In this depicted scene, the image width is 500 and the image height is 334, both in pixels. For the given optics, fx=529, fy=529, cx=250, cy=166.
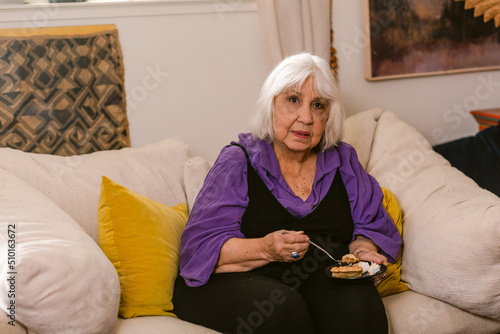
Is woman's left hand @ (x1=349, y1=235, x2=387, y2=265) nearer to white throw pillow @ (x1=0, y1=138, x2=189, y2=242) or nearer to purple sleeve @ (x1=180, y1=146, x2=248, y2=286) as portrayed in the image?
purple sleeve @ (x1=180, y1=146, x2=248, y2=286)

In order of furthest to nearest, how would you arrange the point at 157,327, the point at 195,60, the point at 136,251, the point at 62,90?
the point at 195,60 → the point at 62,90 → the point at 136,251 → the point at 157,327

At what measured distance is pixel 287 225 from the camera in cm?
174

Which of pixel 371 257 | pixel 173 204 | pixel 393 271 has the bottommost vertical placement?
pixel 393 271

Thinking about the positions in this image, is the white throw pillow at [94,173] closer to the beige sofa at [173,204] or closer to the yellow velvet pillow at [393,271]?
the beige sofa at [173,204]

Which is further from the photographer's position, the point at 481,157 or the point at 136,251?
the point at 481,157

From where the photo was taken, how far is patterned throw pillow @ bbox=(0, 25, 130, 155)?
220 centimetres

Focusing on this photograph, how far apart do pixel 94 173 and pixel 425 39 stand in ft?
6.22

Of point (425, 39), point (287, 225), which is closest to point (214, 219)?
point (287, 225)

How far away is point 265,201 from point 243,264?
23 cm

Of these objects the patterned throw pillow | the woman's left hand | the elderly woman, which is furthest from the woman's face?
the patterned throw pillow

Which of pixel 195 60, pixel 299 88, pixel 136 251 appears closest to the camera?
pixel 136 251

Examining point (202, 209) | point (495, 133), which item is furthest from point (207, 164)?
point (495, 133)

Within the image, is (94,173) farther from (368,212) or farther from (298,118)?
(368,212)

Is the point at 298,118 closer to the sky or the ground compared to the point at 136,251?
closer to the sky
